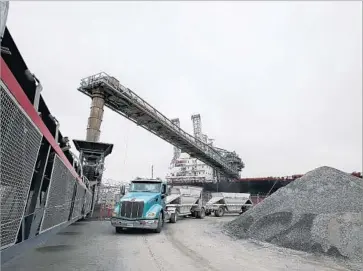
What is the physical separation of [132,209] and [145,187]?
2307mm

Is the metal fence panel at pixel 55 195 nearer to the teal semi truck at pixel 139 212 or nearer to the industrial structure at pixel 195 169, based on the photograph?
the teal semi truck at pixel 139 212

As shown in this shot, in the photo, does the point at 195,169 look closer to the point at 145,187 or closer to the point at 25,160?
the point at 145,187

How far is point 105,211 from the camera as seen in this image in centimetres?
2370

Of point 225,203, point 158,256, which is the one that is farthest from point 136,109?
point 158,256

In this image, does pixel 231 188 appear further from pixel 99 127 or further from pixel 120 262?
pixel 120 262

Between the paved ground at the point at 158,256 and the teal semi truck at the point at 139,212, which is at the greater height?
the teal semi truck at the point at 139,212

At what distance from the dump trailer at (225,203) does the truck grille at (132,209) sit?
13.4m

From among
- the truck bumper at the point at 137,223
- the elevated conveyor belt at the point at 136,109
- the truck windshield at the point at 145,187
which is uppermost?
the elevated conveyor belt at the point at 136,109

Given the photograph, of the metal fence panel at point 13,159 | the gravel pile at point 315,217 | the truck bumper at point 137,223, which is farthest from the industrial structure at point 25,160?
the gravel pile at point 315,217

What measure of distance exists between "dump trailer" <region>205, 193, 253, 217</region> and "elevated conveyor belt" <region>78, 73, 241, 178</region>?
13.4m

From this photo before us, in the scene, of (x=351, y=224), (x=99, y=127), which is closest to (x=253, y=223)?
(x=351, y=224)

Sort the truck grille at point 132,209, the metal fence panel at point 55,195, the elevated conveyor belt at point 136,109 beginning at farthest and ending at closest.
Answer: the elevated conveyor belt at point 136,109
the truck grille at point 132,209
the metal fence panel at point 55,195

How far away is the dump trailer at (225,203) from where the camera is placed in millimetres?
26347

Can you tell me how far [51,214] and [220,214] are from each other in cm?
2260
